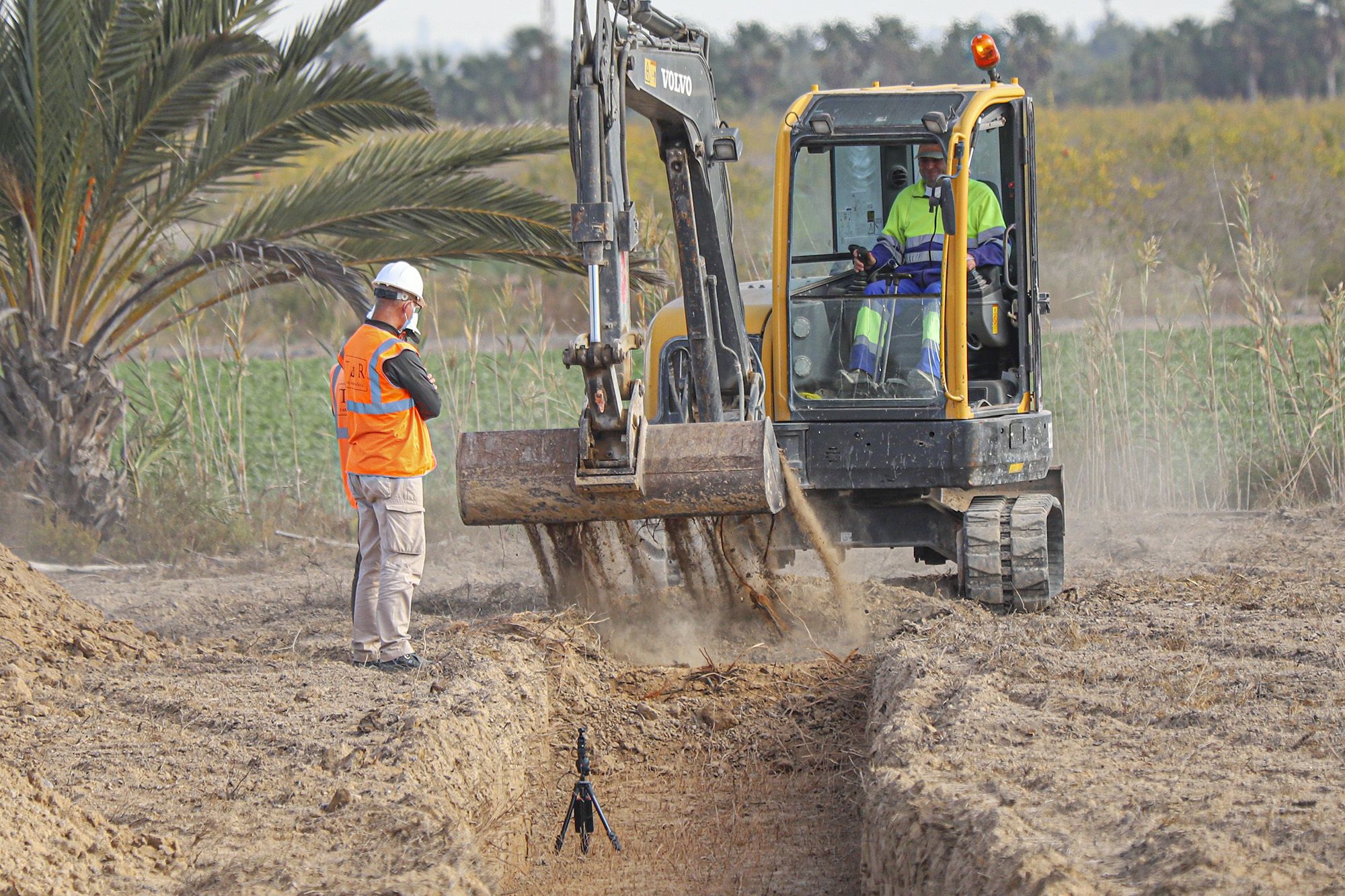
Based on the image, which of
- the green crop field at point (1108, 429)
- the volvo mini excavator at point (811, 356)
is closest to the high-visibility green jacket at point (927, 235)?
the volvo mini excavator at point (811, 356)

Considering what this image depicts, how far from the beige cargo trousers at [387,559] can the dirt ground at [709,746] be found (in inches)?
8.4

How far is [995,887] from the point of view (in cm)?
388

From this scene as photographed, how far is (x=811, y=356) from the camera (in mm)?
8078

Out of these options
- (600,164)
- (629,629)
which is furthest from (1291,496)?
(600,164)

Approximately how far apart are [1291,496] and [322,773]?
8.87 m

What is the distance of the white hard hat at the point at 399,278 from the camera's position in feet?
22.1

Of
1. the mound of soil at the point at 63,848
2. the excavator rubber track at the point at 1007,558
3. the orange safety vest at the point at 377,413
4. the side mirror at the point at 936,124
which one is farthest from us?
the excavator rubber track at the point at 1007,558

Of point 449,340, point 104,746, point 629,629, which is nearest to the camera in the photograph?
point 104,746

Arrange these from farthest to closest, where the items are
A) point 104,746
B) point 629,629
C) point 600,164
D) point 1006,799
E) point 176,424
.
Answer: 1. point 176,424
2. point 629,629
3. point 600,164
4. point 104,746
5. point 1006,799

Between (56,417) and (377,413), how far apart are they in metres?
5.08

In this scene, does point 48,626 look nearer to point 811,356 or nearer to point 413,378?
point 413,378

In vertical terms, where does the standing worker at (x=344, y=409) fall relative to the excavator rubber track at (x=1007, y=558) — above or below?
above

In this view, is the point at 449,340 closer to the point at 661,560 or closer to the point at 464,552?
the point at 464,552

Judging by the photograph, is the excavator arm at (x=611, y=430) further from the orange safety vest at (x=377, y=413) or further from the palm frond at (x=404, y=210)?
the palm frond at (x=404, y=210)
